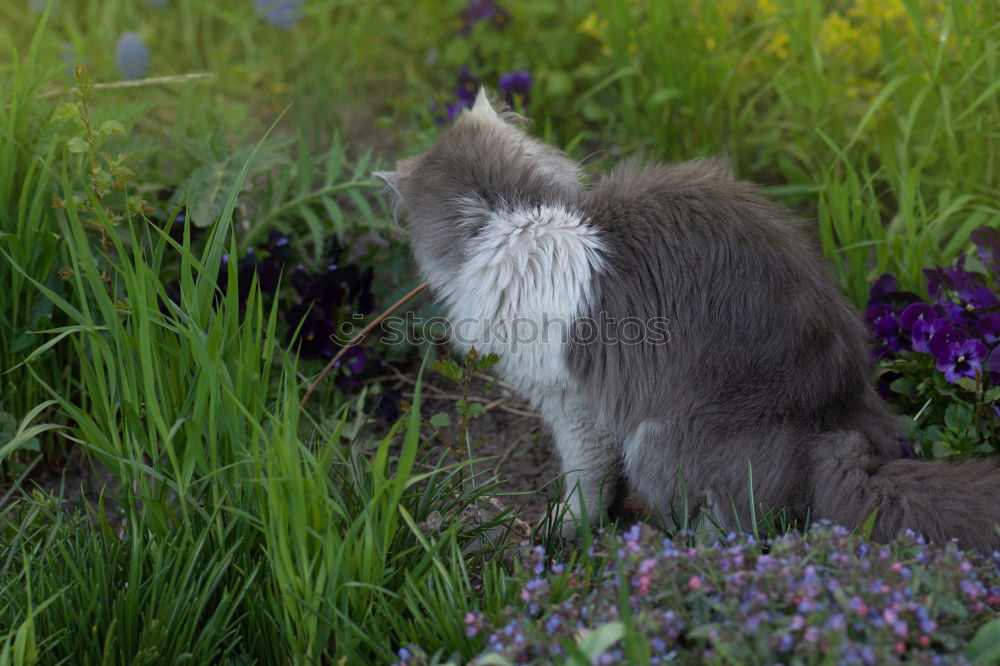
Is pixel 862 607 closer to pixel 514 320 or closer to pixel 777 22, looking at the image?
pixel 514 320

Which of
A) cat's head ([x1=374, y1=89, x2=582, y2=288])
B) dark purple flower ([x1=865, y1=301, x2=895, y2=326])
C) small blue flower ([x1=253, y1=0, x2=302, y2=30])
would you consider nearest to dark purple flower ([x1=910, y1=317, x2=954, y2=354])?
dark purple flower ([x1=865, y1=301, x2=895, y2=326])

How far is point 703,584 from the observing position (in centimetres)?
174

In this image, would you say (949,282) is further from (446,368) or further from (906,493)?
(446,368)

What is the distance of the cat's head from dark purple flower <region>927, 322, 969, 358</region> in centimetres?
106

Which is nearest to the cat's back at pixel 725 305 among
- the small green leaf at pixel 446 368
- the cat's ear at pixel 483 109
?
the small green leaf at pixel 446 368

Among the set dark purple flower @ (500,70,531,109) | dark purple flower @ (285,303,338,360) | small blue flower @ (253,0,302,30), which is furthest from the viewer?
small blue flower @ (253,0,302,30)

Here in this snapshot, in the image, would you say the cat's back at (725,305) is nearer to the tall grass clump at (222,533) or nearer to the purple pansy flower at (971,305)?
the purple pansy flower at (971,305)

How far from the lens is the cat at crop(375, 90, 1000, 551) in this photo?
218cm

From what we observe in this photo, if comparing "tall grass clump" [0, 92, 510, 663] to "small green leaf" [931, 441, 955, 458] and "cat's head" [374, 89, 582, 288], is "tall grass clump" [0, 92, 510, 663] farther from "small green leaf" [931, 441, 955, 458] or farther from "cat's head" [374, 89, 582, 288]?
"small green leaf" [931, 441, 955, 458]

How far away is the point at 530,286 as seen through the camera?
2.31m

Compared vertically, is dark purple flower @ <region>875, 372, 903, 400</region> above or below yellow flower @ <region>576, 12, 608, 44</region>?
below

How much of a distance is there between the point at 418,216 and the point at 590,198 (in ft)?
1.56

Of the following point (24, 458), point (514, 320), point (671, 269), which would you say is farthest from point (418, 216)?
point (24, 458)

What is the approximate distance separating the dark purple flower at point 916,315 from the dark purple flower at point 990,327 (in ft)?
0.40
